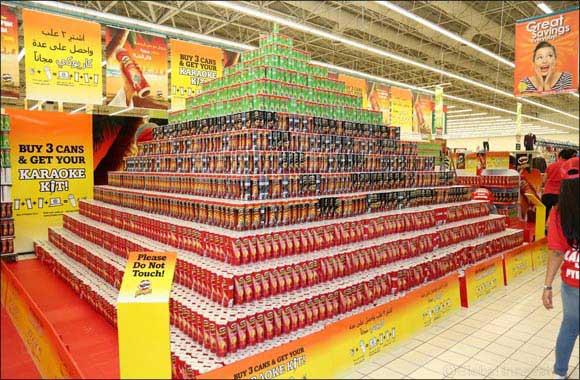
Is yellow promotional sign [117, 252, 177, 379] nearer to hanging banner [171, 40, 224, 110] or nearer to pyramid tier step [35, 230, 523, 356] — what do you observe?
pyramid tier step [35, 230, 523, 356]

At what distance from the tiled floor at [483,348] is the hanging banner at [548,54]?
412 centimetres

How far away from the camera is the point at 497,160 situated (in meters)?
9.65

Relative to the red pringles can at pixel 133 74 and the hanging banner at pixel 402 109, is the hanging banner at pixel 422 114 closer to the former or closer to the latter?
the hanging banner at pixel 402 109

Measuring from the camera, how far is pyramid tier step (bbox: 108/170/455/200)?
4.13 metres

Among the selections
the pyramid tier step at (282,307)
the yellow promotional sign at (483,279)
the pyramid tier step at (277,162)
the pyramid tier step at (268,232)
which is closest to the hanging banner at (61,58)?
the pyramid tier step at (277,162)

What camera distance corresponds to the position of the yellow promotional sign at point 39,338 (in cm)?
303

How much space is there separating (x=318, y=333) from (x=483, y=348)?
1.82m

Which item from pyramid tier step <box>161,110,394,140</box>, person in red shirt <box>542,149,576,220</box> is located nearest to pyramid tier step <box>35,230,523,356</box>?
pyramid tier step <box>161,110,394,140</box>

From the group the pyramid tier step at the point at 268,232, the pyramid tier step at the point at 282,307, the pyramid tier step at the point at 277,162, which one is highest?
the pyramid tier step at the point at 277,162

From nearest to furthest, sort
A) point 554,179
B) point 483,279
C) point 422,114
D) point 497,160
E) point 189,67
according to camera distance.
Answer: point 483,279 → point 554,179 → point 189,67 → point 497,160 → point 422,114

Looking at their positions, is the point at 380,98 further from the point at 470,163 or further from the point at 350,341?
the point at 350,341

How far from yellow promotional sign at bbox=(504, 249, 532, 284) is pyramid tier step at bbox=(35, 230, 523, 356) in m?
1.94

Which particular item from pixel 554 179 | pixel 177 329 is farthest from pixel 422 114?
pixel 177 329

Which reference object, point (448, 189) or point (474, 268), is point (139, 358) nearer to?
point (474, 268)
